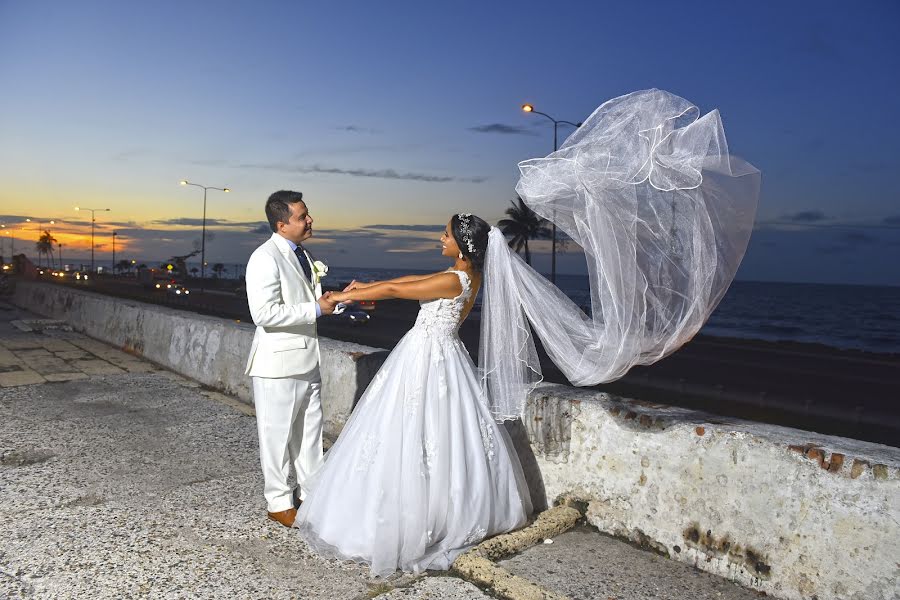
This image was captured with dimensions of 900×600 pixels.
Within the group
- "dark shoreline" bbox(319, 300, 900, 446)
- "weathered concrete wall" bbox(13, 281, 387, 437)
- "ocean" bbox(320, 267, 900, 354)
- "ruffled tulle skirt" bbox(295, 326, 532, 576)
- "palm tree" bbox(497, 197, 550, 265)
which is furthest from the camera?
"palm tree" bbox(497, 197, 550, 265)

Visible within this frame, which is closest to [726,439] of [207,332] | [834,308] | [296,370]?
[296,370]

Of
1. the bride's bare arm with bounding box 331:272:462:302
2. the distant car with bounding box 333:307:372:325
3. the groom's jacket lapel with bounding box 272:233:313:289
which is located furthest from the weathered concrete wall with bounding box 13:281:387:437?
the distant car with bounding box 333:307:372:325

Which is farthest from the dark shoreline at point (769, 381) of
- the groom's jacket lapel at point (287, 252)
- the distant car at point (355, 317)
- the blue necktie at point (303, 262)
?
the groom's jacket lapel at point (287, 252)

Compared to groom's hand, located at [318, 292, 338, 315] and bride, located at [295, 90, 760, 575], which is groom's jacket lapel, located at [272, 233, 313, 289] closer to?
groom's hand, located at [318, 292, 338, 315]

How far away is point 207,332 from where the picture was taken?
786 cm

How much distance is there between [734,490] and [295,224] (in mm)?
2754

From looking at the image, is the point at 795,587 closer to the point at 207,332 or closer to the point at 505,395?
the point at 505,395

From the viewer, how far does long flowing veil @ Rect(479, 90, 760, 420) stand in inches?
113

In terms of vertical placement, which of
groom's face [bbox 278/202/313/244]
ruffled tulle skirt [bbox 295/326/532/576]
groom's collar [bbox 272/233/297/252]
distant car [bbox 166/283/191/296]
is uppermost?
groom's face [bbox 278/202/313/244]

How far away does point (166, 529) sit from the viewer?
11.6ft

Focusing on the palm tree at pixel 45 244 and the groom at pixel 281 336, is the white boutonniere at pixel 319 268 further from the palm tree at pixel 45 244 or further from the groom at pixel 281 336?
the palm tree at pixel 45 244

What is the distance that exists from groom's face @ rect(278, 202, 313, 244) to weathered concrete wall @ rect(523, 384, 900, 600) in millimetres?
1760

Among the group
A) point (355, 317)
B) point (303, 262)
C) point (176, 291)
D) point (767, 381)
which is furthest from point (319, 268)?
point (176, 291)

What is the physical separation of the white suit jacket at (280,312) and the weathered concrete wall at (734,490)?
1.45 metres
